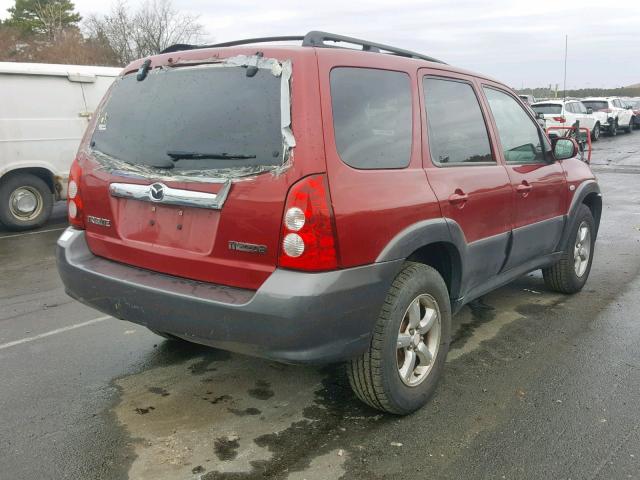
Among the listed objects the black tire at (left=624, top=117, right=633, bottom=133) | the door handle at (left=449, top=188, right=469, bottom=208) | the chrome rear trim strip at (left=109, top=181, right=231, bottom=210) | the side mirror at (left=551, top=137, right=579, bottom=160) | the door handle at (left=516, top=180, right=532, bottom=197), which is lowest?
the black tire at (left=624, top=117, right=633, bottom=133)

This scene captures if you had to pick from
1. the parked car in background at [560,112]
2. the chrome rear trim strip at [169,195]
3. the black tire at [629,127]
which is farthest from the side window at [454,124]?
the black tire at [629,127]

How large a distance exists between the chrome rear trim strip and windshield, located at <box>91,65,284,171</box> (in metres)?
0.12

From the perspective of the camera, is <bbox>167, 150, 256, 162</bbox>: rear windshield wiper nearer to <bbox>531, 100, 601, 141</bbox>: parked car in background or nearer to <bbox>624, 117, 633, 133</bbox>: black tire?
<bbox>531, 100, 601, 141</bbox>: parked car in background

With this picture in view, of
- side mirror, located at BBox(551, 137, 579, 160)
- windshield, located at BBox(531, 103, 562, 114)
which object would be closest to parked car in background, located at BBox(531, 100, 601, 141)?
windshield, located at BBox(531, 103, 562, 114)

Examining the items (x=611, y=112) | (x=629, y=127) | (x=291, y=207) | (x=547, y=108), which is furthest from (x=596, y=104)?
(x=291, y=207)

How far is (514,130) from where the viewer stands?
14.4 feet

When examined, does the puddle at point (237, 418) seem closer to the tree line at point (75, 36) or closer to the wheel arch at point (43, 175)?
the wheel arch at point (43, 175)

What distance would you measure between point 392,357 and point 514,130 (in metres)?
2.25

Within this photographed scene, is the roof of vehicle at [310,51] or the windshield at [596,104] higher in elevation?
the roof of vehicle at [310,51]

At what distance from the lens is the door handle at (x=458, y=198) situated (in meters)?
3.37

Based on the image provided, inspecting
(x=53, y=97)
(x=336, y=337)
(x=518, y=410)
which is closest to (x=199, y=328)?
(x=336, y=337)

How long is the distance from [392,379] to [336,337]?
0.52 metres

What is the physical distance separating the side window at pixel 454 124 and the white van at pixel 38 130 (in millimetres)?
6772

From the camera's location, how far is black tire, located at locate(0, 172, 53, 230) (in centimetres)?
878
